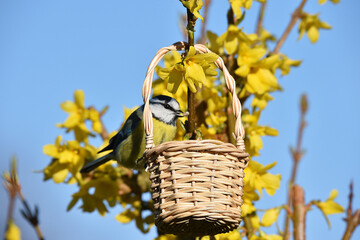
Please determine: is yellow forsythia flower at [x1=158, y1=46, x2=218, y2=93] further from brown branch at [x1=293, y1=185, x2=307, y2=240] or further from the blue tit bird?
brown branch at [x1=293, y1=185, x2=307, y2=240]

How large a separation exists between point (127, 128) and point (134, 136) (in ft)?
0.19

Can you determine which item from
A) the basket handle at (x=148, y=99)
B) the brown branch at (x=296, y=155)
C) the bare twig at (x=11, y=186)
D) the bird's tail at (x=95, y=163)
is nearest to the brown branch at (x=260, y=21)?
the brown branch at (x=296, y=155)

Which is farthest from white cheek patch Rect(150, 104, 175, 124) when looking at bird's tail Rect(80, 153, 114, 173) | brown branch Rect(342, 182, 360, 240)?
brown branch Rect(342, 182, 360, 240)

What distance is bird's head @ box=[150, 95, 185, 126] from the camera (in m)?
2.20

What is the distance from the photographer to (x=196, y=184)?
151 centimetres

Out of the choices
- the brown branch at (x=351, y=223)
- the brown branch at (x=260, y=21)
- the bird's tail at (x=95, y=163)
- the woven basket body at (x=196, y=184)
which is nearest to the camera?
the woven basket body at (x=196, y=184)

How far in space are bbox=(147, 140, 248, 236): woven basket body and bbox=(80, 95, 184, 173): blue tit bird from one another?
2.54 feet

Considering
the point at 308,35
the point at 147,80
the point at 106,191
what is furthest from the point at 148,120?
the point at 308,35

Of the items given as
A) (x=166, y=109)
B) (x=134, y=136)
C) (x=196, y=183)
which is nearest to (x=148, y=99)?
(x=196, y=183)

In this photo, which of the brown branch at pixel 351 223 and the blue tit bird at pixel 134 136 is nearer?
the brown branch at pixel 351 223

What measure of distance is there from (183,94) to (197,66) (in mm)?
653

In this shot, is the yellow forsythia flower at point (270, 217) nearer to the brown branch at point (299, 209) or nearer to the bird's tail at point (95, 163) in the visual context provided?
the brown branch at point (299, 209)

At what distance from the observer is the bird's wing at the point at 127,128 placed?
233cm

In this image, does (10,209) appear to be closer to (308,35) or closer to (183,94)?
(183,94)
